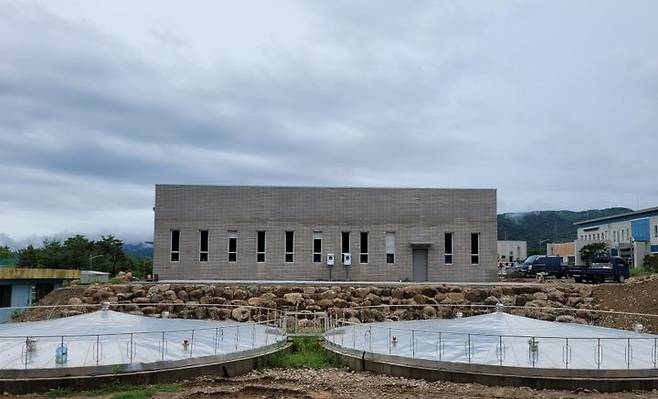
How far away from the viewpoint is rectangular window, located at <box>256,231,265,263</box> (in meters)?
38.9

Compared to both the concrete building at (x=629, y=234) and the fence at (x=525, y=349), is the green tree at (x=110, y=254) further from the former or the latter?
the fence at (x=525, y=349)

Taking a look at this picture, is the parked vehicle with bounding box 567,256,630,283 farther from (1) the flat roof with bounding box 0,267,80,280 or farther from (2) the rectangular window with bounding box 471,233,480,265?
(1) the flat roof with bounding box 0,267,80,280

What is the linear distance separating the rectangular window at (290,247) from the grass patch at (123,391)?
23492 mm

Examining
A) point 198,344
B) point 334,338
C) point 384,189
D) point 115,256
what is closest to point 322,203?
point 384,189

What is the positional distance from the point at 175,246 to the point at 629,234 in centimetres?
8526

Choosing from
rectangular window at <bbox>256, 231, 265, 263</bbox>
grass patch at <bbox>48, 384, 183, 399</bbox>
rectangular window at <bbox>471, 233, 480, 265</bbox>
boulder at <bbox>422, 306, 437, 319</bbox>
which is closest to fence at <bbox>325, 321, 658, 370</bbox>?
grass patch at <bbox>48, 384, 183, 399</bbox>

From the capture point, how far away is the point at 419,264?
39500 mm

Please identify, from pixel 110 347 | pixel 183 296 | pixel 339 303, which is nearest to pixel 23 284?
pixel 183 296

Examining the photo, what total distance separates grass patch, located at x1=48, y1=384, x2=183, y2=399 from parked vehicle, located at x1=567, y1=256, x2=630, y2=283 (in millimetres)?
36263

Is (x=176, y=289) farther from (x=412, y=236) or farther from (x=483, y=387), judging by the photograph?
(x=483, y=387)

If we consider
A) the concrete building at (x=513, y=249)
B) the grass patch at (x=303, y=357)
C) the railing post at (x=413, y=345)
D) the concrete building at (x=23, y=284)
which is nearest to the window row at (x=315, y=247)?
the concrete building at (x=23, y=284)

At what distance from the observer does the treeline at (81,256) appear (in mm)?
89312

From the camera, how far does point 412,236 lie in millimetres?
39344

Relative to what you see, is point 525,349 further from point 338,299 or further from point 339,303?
point 338,299
